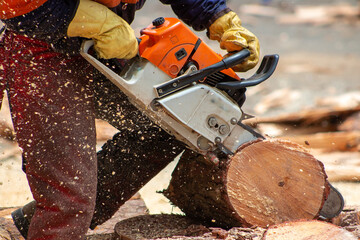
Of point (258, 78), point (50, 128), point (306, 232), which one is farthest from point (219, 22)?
point (306, 232)

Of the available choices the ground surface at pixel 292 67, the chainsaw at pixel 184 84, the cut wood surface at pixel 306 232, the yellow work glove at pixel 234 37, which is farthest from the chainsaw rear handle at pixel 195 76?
the ground surface at pixel 292 67

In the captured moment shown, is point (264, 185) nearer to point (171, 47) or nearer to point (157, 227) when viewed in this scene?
point (157, 227)

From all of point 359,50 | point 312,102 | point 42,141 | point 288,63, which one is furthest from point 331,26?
point 42,141

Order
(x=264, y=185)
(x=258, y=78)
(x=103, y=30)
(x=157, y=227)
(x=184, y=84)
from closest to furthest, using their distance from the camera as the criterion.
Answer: (x=103, y=30), (x=184, y=84), (x=258, y=78), (x=264, y=185), (x=157, y=227)

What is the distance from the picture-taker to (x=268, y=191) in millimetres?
2396

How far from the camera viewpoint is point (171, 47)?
83.0 inches

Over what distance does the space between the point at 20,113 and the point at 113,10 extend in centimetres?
64

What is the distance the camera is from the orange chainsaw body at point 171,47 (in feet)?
6.82

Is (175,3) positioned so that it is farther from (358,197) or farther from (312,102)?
(312,102)

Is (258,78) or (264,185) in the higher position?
(258,78)

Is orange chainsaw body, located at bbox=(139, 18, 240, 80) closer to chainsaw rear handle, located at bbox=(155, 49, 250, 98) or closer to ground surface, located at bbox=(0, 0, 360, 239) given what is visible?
chainsaw rear handle, located at bbox=(155, 49, 250, 98)

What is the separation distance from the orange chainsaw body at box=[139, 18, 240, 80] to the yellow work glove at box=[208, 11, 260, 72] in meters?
0.22

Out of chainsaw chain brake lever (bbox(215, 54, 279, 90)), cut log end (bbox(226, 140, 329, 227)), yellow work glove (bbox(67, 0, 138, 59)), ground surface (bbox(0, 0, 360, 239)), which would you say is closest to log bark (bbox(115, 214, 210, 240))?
cut log end (bbox(226, 140, 329, 227))

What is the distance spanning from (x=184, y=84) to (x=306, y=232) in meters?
0.90
